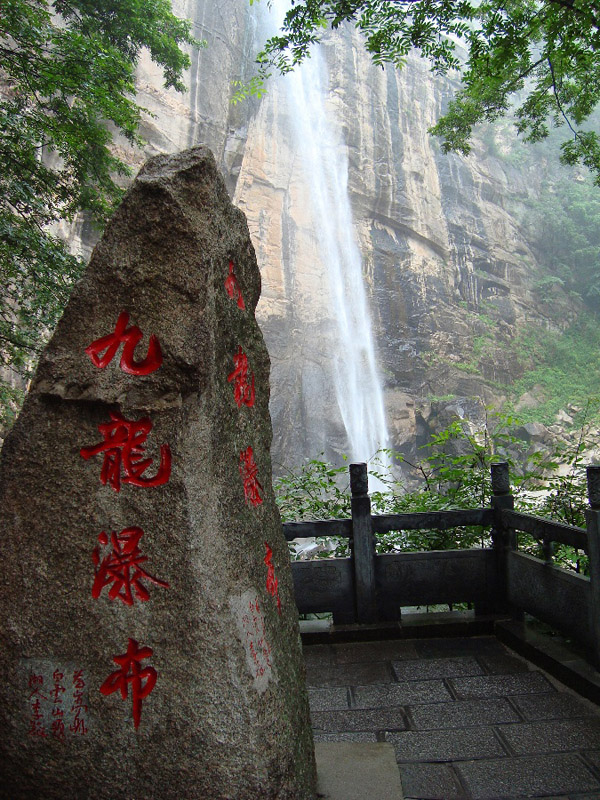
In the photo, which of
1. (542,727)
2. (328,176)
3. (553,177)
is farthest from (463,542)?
(553,177)

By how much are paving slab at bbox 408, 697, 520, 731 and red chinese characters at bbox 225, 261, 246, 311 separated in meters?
2.14

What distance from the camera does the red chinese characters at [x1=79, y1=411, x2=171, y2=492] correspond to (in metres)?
1.52

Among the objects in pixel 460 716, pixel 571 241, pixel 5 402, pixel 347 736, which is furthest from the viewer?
pixel 571 241

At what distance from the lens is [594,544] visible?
8.97ft

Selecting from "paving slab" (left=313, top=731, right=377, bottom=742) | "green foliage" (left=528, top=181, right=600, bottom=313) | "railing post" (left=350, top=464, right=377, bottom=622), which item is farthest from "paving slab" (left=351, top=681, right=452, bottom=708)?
"green foliage" (left=528, top=181, right=600, bottom=313)

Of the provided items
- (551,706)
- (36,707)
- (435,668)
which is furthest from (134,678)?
(435,668)

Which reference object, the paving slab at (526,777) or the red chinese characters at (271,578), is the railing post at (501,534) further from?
the red chinese characters at (271,578)

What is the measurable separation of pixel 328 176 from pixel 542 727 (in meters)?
22.3

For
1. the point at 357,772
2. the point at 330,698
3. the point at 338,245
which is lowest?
the point at 330,698

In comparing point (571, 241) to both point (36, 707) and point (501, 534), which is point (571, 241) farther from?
point (36, 707)

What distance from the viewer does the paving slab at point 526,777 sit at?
2.06 meters

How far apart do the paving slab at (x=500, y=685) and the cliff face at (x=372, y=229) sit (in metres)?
14.9

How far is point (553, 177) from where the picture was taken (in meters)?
29.4

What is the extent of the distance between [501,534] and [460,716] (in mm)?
1401
